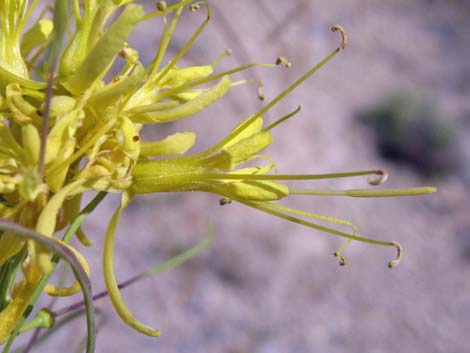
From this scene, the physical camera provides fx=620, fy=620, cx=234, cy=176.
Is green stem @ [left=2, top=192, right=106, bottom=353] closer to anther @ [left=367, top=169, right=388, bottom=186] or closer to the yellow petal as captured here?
the yellow petal

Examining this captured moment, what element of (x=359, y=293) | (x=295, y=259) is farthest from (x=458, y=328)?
(x=295, y=259)

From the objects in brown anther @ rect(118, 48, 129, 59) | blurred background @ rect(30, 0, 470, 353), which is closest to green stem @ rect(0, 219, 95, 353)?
brown anther @ rect(118, 48, 129, 59)

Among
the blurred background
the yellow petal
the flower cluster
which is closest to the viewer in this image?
the flower cluster

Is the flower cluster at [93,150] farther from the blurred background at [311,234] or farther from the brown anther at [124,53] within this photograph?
the blurred background at [311,234]

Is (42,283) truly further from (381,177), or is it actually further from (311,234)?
(311,234)

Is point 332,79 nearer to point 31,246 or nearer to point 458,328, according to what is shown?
point 458,328

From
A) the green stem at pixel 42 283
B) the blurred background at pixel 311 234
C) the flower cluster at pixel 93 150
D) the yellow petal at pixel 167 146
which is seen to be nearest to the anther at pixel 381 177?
the flower cluster at pixel 93 150
